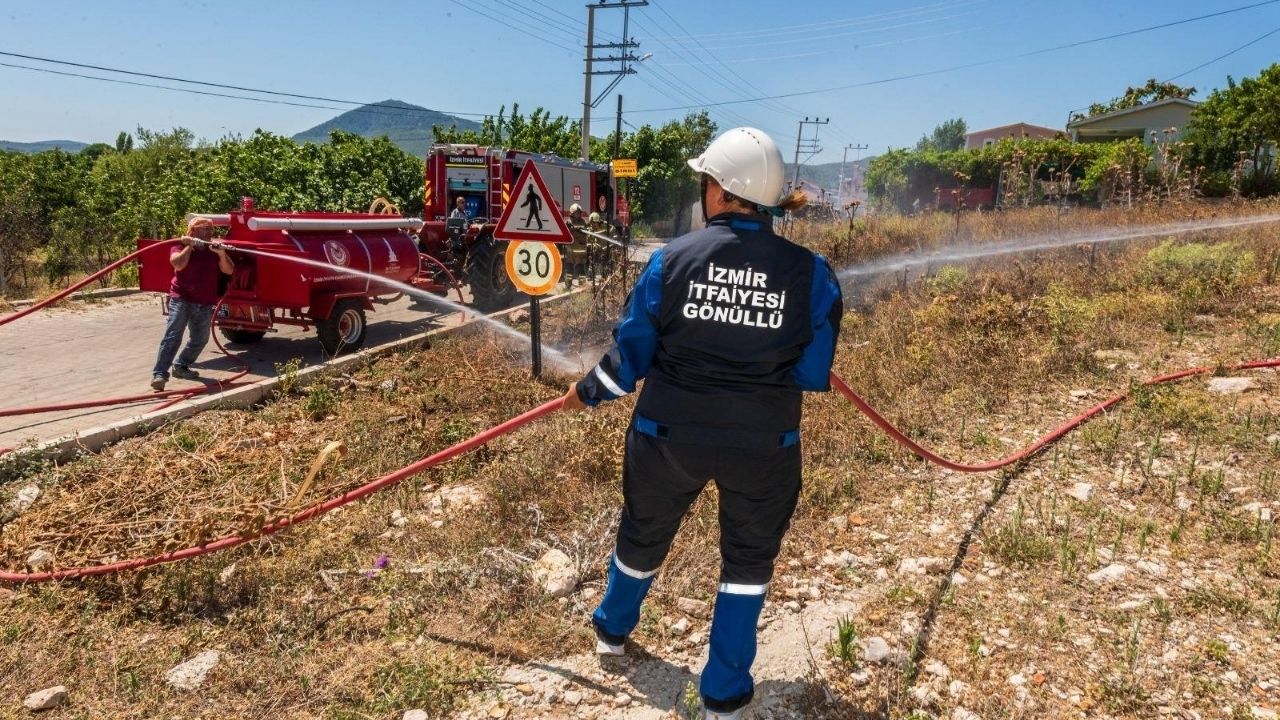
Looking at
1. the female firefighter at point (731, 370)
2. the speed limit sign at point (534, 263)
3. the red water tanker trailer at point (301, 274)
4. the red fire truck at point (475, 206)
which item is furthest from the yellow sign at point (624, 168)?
the female firefighter at point (731, 370)

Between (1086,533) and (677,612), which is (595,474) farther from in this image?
(1086,533)

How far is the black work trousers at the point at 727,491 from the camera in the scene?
2498 mm

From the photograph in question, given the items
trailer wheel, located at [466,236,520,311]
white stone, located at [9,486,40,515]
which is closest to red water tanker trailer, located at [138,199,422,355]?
trailer wheel, located at [466,236,520,311]

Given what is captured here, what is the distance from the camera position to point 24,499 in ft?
13.6

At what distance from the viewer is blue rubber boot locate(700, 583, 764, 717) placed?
8.47 ft

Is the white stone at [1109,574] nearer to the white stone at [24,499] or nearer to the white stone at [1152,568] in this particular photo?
the white stone at [1152,568]

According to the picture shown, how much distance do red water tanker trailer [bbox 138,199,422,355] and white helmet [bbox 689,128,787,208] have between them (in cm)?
568

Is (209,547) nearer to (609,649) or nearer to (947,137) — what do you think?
(609,649)

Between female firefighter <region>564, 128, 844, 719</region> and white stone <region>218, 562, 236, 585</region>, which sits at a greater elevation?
female firefighter <region>564, 128, 844, 719</region>

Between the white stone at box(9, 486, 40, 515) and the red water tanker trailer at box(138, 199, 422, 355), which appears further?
the red water tanker trailer at box(138, 199, 422, 355)

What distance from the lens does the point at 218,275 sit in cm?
698

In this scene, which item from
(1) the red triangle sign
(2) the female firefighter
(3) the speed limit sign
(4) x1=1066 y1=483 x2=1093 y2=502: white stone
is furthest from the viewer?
(3) the speed limit sign

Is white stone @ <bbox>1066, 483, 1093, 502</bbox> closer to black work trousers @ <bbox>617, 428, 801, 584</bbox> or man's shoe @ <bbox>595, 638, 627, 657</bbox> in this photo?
black work trousers @ <bbox>617, 428, 801, 584</bbox>

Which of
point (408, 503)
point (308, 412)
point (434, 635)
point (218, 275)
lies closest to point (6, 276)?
point (218, 275)
